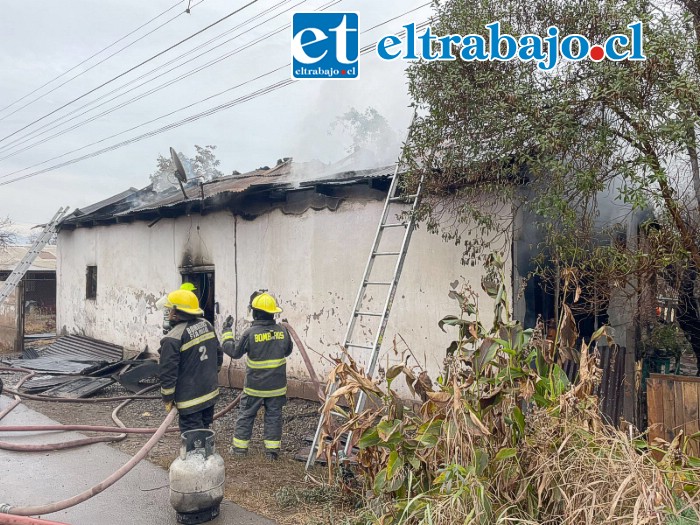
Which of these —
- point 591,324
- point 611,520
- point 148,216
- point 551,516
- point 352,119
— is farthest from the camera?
point 148,216

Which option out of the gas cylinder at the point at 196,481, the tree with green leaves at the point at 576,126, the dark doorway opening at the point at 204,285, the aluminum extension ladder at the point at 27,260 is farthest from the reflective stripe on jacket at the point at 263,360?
the aluminum extension ladder at the point at 27,260

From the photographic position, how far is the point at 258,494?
4539 millimetres

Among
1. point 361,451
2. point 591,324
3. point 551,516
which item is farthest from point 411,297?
point 551,516

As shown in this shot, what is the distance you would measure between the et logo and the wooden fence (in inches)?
240

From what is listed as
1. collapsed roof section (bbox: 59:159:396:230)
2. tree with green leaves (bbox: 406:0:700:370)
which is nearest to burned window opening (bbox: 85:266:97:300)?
collapsed roof section (bbox: 59:159:396:230)

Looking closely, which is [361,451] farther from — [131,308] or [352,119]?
[131,308]

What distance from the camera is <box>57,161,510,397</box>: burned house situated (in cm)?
673

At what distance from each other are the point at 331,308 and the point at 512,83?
4067 mm

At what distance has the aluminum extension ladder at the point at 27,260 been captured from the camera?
1234cm

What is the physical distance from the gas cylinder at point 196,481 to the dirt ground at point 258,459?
1.37 feet

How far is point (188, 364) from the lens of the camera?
5031 millimetres

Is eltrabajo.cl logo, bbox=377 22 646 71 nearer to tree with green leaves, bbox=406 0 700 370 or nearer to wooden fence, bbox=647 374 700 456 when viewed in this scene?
tree with green leaves, bbox=406 0 700 370

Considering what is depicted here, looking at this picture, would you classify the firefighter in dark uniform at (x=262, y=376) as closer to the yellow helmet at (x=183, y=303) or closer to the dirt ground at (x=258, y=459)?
the dirt ground at (x=258, y=459)

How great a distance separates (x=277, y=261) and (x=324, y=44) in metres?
3.52
